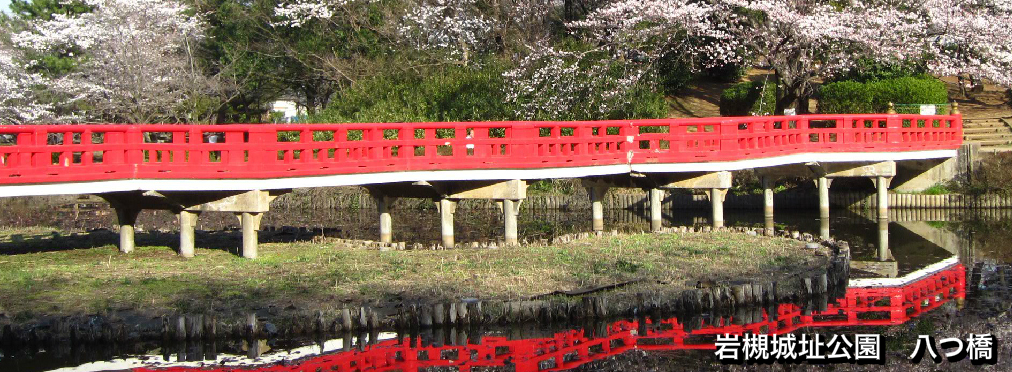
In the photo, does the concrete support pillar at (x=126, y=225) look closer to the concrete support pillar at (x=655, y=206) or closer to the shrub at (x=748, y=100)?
the concrete support pillar at (x=655, y=206)

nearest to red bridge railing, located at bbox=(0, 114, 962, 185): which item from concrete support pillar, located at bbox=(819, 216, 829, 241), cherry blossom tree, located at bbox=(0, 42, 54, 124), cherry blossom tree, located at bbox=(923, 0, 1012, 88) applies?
concrete support pillar, located at bbox=(819, 216, 829, 241)

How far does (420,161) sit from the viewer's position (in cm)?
1969

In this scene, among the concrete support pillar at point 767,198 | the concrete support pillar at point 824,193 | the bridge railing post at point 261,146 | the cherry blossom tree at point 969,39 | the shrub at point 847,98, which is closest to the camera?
the bridge railing post at point 261,146

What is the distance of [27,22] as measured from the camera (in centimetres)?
4512

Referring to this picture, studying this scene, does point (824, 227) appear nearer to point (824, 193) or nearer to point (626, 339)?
point (824, 193)

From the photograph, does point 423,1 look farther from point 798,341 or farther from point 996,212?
point 798,341

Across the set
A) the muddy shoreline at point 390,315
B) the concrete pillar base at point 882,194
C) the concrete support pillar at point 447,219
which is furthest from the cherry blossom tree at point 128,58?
the muddy shoreline at point 390,315

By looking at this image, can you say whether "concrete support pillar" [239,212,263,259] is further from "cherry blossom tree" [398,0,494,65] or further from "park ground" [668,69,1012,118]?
"park ground" [668,69,1012,118]

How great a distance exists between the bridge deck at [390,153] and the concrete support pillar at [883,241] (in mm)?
1918

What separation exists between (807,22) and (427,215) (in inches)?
509

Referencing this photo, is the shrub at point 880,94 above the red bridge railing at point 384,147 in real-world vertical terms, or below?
above

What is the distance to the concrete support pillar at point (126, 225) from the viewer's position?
19125 mm

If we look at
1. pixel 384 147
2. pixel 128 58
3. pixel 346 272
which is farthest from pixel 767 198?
pixel 128 58

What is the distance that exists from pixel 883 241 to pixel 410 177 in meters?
12.1
